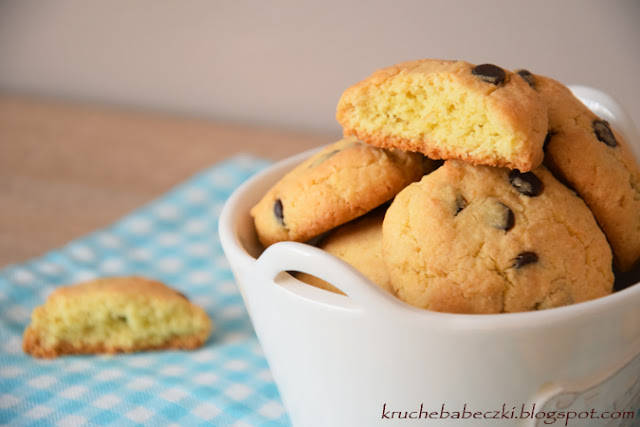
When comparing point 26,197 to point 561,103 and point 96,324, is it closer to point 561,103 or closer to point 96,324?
point 96,324

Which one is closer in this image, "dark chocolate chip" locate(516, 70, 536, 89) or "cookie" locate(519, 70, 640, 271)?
Result: "cookie" locate(519, 70, 640, 271)

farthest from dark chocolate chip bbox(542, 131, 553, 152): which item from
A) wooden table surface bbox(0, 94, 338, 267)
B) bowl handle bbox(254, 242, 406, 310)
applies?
wooden table surface bbox(0, 94, 338, 267)

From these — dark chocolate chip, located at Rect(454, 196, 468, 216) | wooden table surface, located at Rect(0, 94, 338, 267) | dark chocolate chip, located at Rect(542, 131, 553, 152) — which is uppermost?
dark chocolate chip, located at Rect(542, 131, 553, 152)

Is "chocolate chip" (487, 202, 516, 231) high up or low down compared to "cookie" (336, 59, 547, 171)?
down

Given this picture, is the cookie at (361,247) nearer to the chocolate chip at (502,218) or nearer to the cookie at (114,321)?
the chocolate chip at (502,218)

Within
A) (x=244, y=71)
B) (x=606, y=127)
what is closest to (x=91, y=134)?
(x=244, y=71)

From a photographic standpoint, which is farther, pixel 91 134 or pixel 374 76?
pixel 91 134

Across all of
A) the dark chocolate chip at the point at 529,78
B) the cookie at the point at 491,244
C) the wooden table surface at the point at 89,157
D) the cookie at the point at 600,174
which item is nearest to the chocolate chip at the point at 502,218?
the cookie at the point at 491,244

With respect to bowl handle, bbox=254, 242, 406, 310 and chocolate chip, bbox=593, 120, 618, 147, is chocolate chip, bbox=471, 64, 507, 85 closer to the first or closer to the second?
chocolate chip, bbox=593, 120, 618, 147
